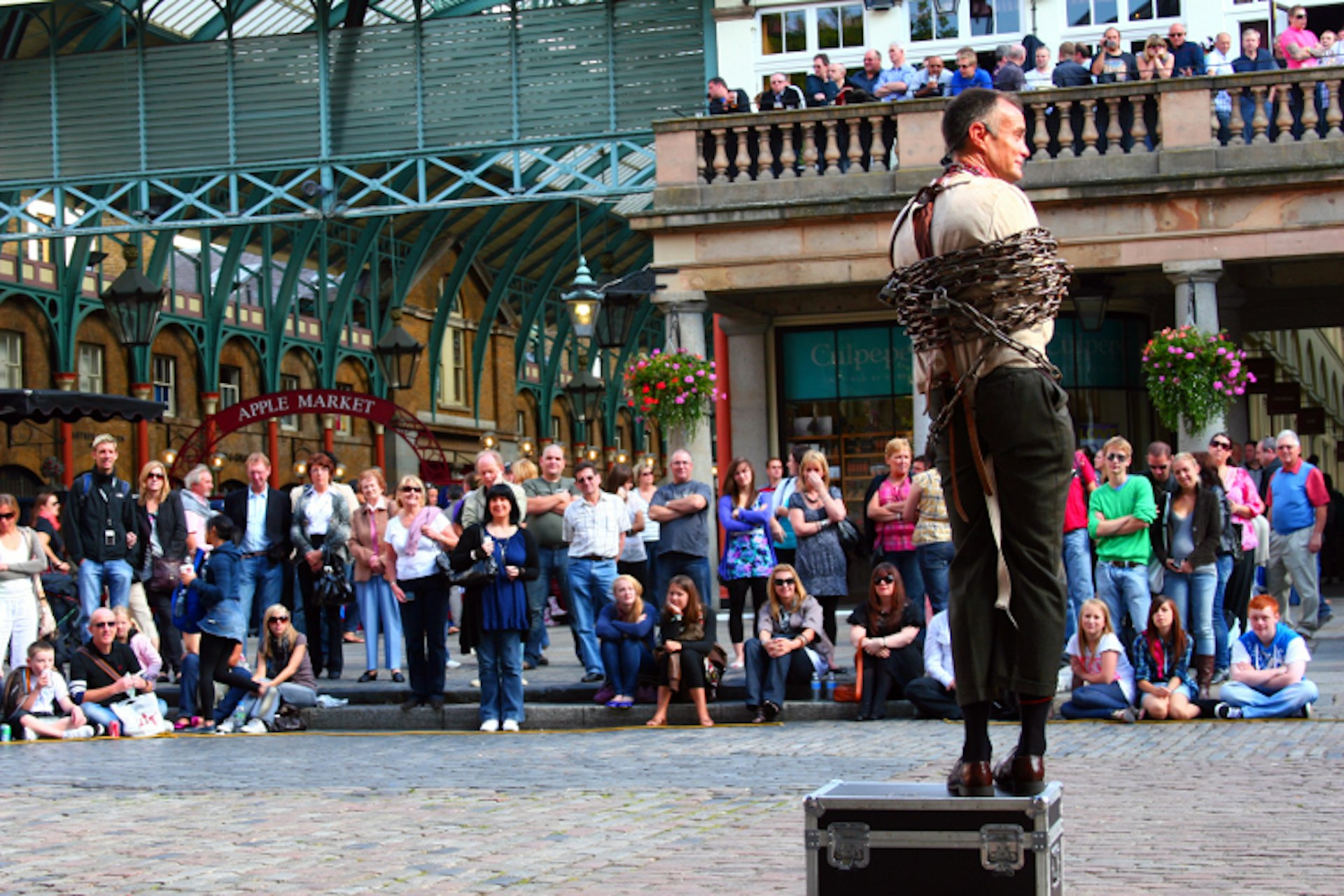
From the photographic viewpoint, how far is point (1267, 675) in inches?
449

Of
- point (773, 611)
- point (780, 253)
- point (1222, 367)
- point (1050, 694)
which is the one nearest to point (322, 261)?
point (780, 253)

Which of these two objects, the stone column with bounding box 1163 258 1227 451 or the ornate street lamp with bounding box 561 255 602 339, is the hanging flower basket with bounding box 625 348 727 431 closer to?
the ornate street lamp with bounding box 561 255 602 339

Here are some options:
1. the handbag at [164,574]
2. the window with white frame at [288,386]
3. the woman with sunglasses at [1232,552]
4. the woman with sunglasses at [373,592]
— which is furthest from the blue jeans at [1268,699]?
the window with white frame at [288,386]

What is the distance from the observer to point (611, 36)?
24.3 meters

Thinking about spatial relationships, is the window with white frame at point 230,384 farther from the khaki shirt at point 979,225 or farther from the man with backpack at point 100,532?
the khaki shirt at point 979,225

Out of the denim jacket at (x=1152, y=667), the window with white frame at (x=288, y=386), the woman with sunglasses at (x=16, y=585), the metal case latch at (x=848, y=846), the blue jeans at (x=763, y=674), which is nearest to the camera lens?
the metal case latch at (x=848, y=846)

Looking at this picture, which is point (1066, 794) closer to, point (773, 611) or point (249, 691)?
point (773, 611)

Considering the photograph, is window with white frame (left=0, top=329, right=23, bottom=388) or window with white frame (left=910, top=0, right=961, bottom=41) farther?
window with white frame (left=0, top=329, right=23, bottom=388)

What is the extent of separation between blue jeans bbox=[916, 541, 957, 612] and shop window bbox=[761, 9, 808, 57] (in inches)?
545

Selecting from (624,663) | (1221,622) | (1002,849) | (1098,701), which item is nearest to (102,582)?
(624,663)

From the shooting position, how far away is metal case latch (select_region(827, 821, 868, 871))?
14.9ft

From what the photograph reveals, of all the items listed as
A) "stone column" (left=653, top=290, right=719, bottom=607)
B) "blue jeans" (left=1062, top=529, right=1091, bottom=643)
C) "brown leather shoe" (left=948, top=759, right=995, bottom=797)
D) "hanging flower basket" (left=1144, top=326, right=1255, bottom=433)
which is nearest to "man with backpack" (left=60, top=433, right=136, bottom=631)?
"stone column" (left=653, top=290, right=719, bottom=607)

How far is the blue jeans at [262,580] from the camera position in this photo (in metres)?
14.5

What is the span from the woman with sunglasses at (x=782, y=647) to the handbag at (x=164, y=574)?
200 inches
